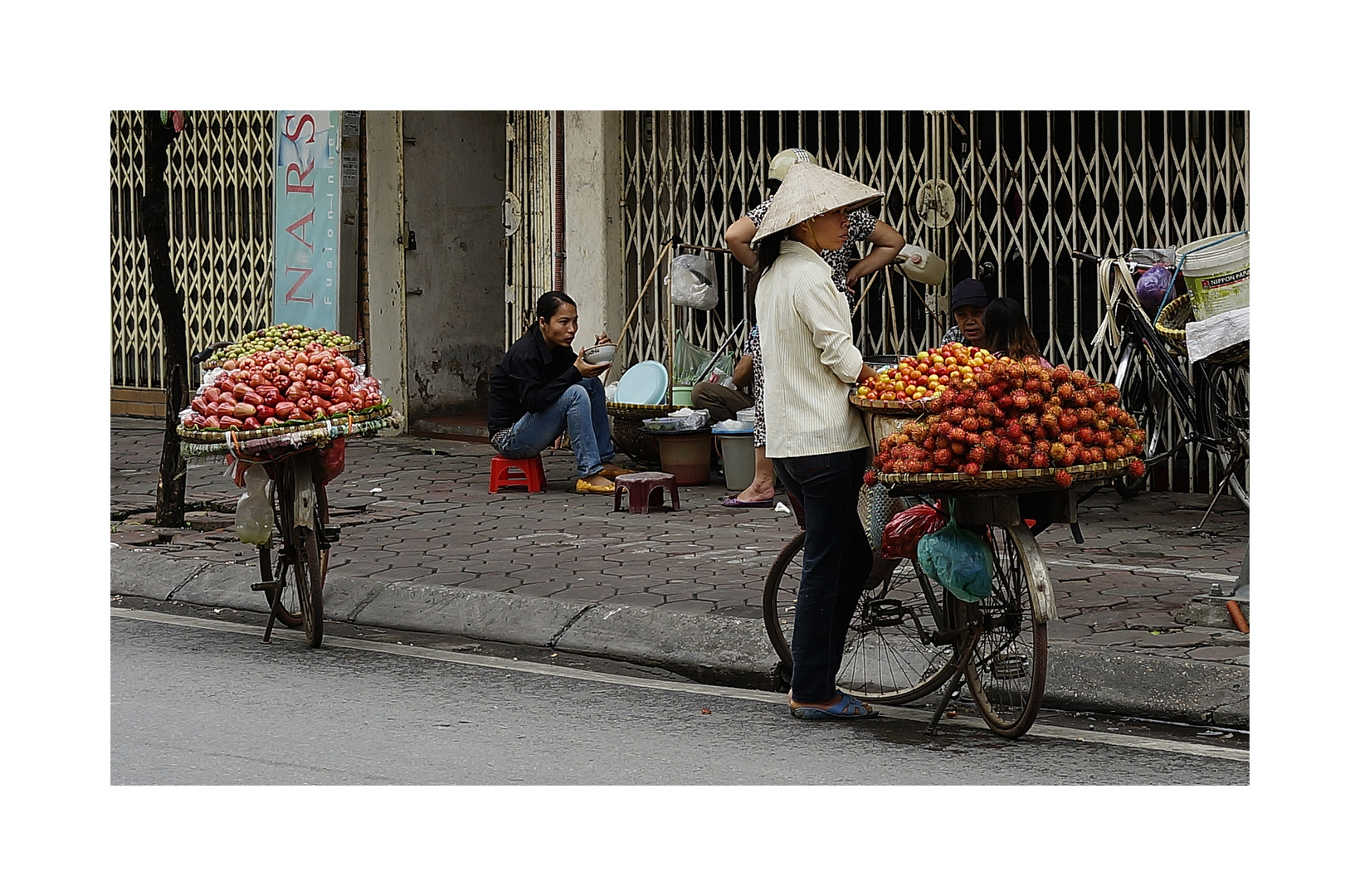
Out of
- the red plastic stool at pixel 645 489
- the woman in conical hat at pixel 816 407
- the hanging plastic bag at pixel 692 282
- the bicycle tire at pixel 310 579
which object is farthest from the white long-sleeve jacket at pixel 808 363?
the hanging plastic bag at pixel 692 282

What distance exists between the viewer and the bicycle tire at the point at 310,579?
671 cm

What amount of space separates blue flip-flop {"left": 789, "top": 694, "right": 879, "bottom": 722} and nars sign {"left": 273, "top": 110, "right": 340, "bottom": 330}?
27.6 feet

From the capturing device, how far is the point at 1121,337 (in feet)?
29.2

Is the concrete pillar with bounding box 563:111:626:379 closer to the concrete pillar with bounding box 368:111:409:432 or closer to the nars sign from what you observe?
the concrete pillar with bounding box 368:111:409:432

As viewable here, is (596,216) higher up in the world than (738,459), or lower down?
higher up

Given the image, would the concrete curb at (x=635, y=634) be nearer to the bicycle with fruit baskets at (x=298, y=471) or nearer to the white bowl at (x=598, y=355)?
the bicycle with fruit baskets at (x=298, y=471)

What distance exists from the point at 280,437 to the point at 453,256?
7286mm

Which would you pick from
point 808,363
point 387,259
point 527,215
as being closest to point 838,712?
point 808,363

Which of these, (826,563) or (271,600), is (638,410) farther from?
(826,563)

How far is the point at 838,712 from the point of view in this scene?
5.56 m

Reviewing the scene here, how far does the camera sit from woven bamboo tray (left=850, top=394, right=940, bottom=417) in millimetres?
5047

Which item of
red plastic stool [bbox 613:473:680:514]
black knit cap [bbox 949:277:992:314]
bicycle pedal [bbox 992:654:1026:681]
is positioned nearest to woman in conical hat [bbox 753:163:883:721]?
bicycle pedal [bbox 992:654:1026:681]

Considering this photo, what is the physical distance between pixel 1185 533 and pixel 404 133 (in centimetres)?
733

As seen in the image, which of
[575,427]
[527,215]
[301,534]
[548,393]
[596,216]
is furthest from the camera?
[527,215]
